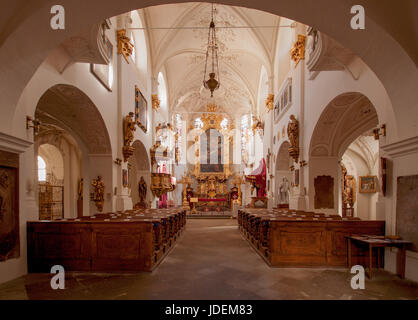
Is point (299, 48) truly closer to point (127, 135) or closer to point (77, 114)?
point (127, 135)

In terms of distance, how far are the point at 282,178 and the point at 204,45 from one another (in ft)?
27.9

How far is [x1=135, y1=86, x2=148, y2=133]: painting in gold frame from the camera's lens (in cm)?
1248

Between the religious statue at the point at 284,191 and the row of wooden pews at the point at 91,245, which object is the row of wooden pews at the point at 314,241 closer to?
the row of wooden pews at the point at 91,245

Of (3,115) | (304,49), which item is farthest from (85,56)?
(304,49)

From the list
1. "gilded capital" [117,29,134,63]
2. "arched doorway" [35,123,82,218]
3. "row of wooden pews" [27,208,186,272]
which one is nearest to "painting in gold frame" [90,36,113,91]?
"gilded capital" [117,29,134,63]

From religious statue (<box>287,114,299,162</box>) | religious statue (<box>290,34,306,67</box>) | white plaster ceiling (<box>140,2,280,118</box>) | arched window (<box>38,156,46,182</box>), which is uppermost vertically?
white plaster ceiling (<box>140,2,280,118</box>)

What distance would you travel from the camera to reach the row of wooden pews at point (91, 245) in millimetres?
5430

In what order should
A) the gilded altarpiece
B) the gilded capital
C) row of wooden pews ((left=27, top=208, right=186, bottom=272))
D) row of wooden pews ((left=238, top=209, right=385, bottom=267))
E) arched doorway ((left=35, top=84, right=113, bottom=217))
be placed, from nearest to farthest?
the gilded altarpiece
row of wooden pews ((left=27, top=208, right=186, bottom=272))
row of wooden pews ((left=238, top=209, right=385, bottom=267))
arched doorway ((left=35, top=84, right=113, bottom=217))
the gilded capital

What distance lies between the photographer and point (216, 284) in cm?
467

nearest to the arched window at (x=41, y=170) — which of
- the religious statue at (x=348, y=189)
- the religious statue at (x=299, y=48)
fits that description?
the religious statue at (x=299, y=48)

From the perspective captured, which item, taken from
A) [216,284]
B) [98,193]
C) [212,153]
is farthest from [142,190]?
[212,153]

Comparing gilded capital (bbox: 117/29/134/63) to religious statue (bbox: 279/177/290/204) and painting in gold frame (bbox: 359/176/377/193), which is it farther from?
painting in gold frame (bbox: 359/176/377/193)

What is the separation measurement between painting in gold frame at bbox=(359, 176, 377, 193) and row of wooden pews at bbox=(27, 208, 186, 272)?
1333 cm

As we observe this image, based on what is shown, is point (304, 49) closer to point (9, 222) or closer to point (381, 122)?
point (381, 122)
